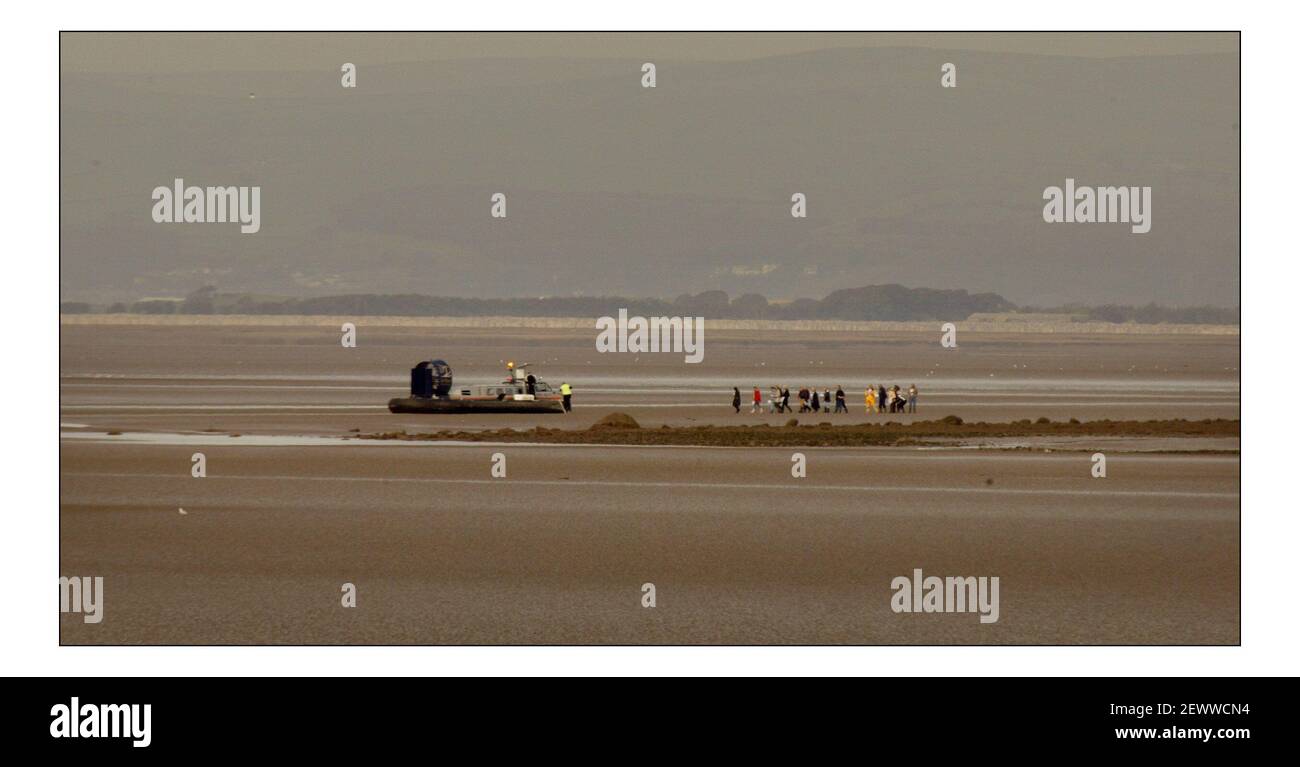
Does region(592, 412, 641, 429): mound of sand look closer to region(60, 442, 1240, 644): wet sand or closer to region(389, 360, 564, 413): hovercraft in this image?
region(389, 360, 564, 413): hovercraft

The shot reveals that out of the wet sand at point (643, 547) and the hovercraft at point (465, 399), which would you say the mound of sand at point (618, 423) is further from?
the wet sand at point (643, 547)

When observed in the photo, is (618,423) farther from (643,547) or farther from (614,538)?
(643,547)

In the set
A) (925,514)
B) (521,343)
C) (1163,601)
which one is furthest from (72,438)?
(521,343)

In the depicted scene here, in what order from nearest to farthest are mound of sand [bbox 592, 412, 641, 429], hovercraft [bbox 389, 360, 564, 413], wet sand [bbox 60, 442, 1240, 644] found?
1. wet sand [bbox 60, 442, 1240, 644]
2. mound of sand [bbox 592, 412, 641, 429]
3. hovercraft [bbox 389, 360, 564, 413]

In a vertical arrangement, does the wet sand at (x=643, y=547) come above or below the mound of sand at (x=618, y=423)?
below

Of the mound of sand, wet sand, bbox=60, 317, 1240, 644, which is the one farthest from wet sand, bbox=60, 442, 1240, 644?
the mound of sand

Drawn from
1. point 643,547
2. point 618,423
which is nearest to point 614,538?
point 643,547

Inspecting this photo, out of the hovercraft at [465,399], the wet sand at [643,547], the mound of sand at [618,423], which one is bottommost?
the wet sand at [643,547]

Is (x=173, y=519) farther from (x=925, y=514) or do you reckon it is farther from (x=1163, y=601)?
(x=1163, y=601)

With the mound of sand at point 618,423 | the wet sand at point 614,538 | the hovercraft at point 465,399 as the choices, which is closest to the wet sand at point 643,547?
the wet sand at point 614,538
